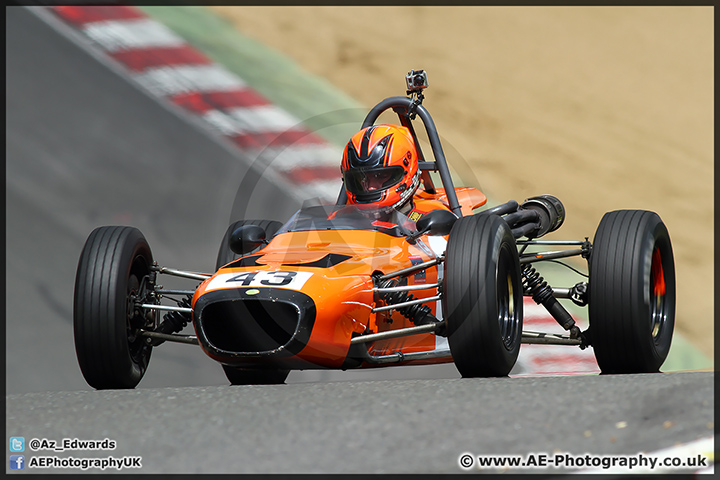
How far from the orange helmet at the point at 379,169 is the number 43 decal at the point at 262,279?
153cm

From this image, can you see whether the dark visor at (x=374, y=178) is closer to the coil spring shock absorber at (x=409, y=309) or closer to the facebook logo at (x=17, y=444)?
the coil spring shock absorber at (x=409, y=309)

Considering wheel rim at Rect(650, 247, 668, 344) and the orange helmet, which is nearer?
wheel rim at Rect(650, 247, 668, 344)

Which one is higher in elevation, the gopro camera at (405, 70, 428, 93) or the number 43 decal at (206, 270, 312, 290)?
the gopro camera at (405, 70, 428, 93)

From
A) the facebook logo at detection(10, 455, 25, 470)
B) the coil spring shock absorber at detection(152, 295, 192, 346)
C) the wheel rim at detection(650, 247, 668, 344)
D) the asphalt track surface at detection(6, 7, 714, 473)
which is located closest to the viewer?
the asphalt track surface at detection(6, 7, 714, 473)

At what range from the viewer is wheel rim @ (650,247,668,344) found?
626cm

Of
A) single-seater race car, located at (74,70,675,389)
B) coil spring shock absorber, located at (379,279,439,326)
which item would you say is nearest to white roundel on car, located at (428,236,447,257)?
single-seater race car, located at (74,70,675,389)

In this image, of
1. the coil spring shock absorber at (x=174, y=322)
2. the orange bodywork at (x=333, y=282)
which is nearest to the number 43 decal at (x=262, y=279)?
the orange bodywork at (x=333, y=282)

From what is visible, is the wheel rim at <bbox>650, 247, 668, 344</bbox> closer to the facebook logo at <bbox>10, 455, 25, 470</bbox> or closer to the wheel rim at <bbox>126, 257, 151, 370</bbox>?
the wheel rim at <bbox>126, 257, 151, 370</bbox>

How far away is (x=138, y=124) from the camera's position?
11.2 meters

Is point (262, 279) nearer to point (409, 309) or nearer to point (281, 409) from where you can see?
point (409, 309)

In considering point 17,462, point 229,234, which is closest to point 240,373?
point 229,234

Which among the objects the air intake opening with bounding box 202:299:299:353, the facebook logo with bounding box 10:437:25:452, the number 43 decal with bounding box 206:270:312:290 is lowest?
the facebook logo with bounding box 10:437:25:452

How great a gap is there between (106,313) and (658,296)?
3.50 meters
